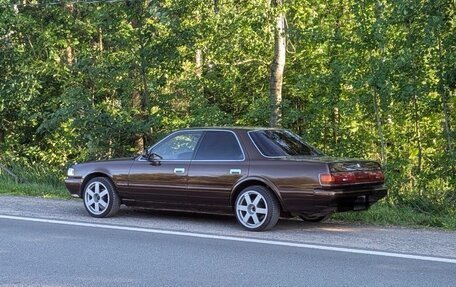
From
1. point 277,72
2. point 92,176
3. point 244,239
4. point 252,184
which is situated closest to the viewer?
point 244,239

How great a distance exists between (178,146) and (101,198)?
1.59m

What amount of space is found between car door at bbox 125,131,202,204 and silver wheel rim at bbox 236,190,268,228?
39.0 inches

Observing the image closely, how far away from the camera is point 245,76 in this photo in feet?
65.7

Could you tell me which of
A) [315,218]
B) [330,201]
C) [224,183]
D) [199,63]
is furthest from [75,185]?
[199,63]

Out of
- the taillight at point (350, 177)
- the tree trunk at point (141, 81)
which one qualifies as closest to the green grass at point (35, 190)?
the tree trunk at point (141, 81)

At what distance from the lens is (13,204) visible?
12211mm

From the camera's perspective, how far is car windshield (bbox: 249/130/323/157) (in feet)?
30.8

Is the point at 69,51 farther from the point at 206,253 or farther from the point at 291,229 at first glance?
the point at 206,253

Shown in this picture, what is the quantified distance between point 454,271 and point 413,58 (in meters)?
7.11

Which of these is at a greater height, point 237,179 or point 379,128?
point 379,128

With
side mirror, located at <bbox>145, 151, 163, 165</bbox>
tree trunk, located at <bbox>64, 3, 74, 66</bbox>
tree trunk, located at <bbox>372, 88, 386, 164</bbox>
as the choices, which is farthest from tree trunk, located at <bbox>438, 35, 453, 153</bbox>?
tree trunk, located at <bbox>64, 3, 74, 66</bbox>

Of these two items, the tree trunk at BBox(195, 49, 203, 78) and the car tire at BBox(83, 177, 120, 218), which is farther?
the tree trunk at BBox(195, 49, 203, 78)

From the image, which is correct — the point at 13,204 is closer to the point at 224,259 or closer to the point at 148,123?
the point at 148,123

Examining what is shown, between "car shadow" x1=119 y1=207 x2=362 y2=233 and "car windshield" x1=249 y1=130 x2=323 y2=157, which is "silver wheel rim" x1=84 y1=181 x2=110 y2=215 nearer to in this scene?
"car shadow" x1=119 y1=207 x2=362 y2=233
